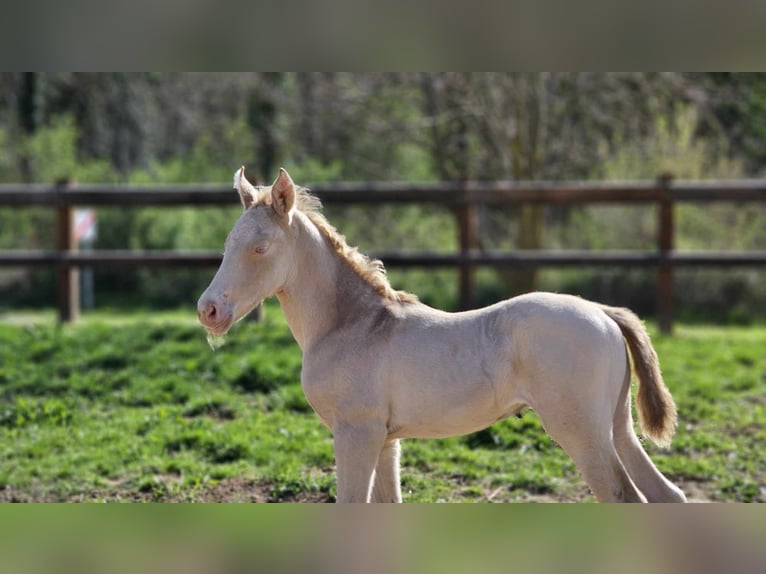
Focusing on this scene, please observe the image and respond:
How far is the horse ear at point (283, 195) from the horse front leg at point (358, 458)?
936 millimetres

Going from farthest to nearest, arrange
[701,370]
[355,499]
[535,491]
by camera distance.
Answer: [701,370] < [535,491] < [355,499]

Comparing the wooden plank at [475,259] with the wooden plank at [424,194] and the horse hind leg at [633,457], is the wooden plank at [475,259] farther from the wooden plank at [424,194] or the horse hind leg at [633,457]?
the horse hind leg at [633,457]

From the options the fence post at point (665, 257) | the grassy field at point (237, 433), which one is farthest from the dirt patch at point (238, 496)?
the fence post at point (665, 257)

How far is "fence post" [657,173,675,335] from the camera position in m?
10.5

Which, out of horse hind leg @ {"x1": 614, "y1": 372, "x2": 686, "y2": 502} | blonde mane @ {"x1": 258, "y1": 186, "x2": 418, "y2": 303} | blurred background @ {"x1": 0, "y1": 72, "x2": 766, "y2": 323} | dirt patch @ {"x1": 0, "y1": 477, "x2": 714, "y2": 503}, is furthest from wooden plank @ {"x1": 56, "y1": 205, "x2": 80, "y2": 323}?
horse hind leg @ {"x1": 614, "y1": 372, "x2": 686, "y2": 502}

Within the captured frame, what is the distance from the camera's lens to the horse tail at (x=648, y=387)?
3.94m

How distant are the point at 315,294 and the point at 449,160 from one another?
587 inches

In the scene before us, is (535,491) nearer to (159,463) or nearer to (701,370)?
(159,463)

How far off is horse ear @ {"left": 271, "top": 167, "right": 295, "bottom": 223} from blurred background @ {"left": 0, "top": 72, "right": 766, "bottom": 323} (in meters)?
9.27

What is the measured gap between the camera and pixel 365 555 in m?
2.45

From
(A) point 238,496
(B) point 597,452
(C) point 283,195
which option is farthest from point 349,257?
(A) point 238,496

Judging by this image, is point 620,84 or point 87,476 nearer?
point 87,476
